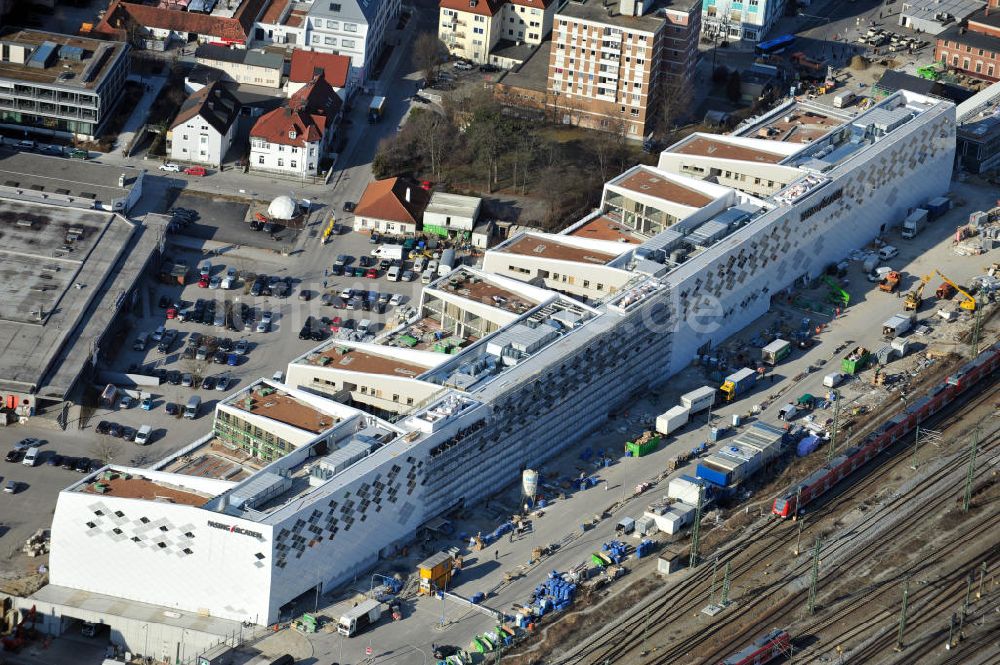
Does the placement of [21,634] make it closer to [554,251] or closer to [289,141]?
[554,251]

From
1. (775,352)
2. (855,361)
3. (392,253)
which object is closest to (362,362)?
(392,253)

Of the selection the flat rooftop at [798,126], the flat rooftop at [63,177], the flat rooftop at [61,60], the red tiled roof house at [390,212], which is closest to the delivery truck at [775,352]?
the flat rooftop at [798,126]

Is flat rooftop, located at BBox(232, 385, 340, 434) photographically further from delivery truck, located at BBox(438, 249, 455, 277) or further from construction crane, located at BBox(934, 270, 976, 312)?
construction crane, located at BBox(934, 270, 976, 312)

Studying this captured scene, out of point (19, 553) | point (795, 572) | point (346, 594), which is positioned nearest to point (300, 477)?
point (346, 594)

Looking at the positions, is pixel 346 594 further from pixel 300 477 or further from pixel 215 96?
pixel 215 96

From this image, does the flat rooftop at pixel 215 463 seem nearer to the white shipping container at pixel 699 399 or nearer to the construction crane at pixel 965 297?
the white shipping container at pixel 699 399

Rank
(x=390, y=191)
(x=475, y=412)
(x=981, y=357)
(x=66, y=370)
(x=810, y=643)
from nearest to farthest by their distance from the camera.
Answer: (x=810, y=643), (x=475, y=412), (x=66, y=370), (x=981, y=357), (x=390, y=191)
